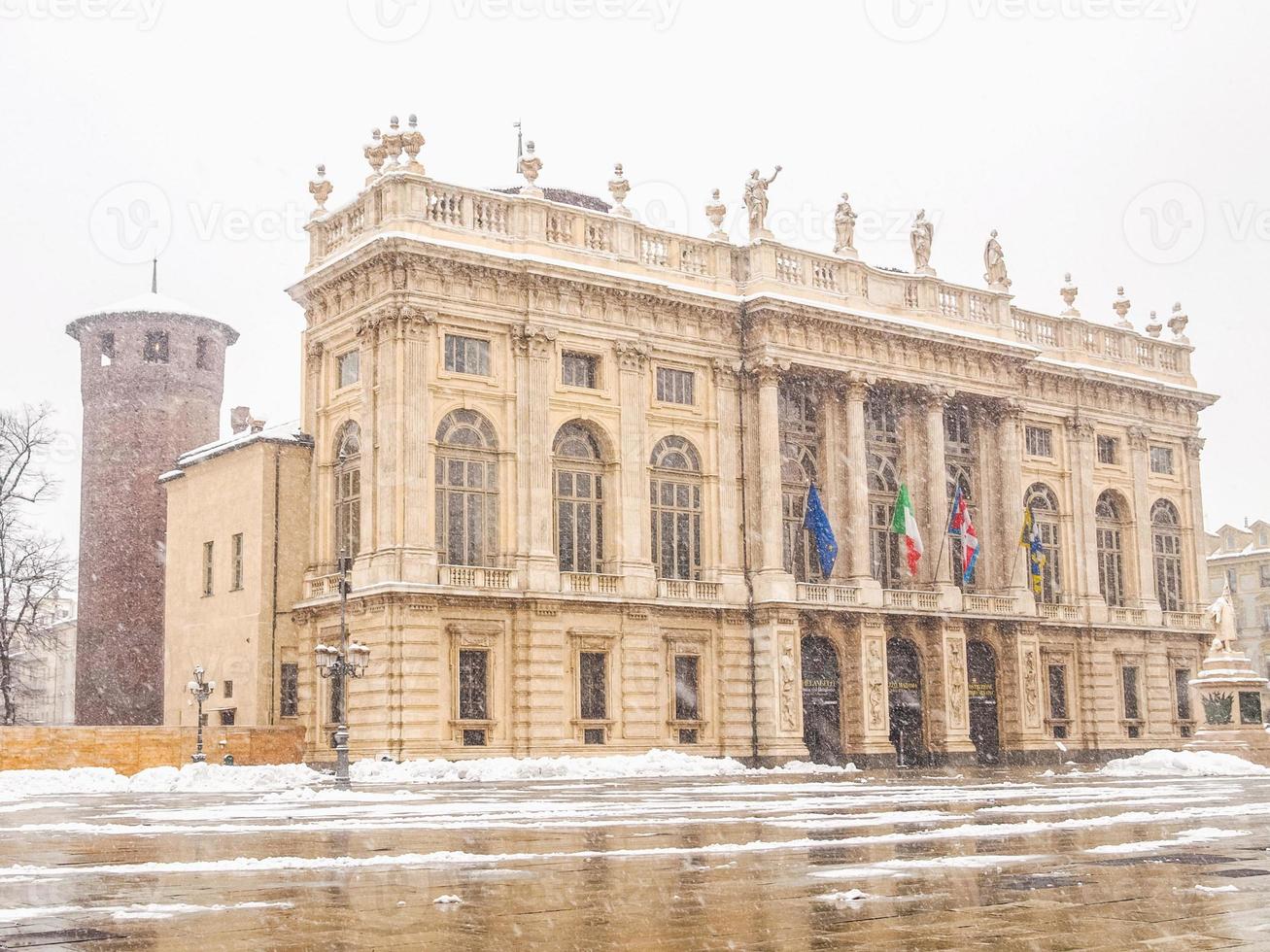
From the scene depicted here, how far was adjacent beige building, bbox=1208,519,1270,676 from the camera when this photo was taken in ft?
310

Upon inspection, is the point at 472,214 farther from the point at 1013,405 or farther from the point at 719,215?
the point at 1013,405

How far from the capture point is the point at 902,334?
50562 mm

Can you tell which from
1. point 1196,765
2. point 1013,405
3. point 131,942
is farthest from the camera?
point 1013,405

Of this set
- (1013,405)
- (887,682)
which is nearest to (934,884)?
A: (887,682)

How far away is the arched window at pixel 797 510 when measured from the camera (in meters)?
48.8

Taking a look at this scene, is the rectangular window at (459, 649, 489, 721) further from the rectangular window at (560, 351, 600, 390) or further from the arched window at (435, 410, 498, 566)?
the rectangular window at (560, 351, 600, 390)

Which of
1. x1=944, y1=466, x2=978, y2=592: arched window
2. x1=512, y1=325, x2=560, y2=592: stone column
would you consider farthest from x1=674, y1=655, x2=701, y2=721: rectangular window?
x1=944, y1=466, x2=978, y2=592: arched window

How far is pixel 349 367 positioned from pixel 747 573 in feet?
45.0

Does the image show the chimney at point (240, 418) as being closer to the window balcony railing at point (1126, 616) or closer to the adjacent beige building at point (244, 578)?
the adjacent beige building at point (244, 578)

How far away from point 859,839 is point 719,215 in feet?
115

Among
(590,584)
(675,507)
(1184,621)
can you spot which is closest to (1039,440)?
(1184,621)

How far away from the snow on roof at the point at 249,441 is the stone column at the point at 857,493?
17.2m

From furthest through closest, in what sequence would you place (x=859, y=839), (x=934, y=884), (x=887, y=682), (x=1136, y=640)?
(x=1136, y=640)
(x=887, y=682)
(x=859, y=839)
(x=934, y=884)

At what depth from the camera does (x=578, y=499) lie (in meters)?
44.8
